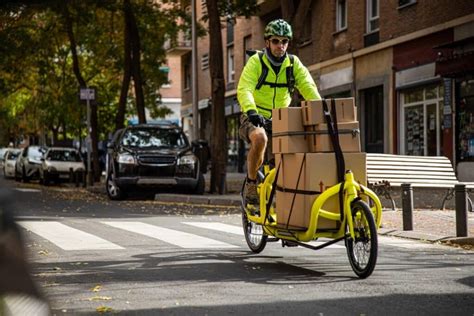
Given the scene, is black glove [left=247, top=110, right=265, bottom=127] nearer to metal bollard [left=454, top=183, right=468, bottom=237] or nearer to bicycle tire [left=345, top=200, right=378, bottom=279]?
bicycle tire [left=345, top=200, right=378, bottom=279]

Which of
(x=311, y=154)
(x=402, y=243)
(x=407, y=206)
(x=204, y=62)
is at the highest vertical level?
(x=204, y=62)

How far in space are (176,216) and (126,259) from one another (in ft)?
20.6

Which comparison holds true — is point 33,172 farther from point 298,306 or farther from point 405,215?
point 298,306

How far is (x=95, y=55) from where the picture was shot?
38500 millimetres

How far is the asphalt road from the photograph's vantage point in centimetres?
550

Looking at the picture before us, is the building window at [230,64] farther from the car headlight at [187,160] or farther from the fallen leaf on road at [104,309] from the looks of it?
the fallen leaf on road at [104,309]

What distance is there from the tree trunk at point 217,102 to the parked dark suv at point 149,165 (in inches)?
22.3

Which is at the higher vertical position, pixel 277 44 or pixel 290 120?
pixel 277 44

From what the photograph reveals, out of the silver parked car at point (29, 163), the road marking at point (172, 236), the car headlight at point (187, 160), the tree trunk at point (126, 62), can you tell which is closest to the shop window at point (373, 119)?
the tree trunk at point (126, 62)

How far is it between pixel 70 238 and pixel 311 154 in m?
4.15

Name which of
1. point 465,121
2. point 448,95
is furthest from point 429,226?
point 448,95

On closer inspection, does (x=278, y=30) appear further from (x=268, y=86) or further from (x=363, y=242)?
(x=363, y=242)

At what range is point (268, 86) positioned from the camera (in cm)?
781

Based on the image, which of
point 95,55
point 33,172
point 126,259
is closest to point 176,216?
point 126,259
